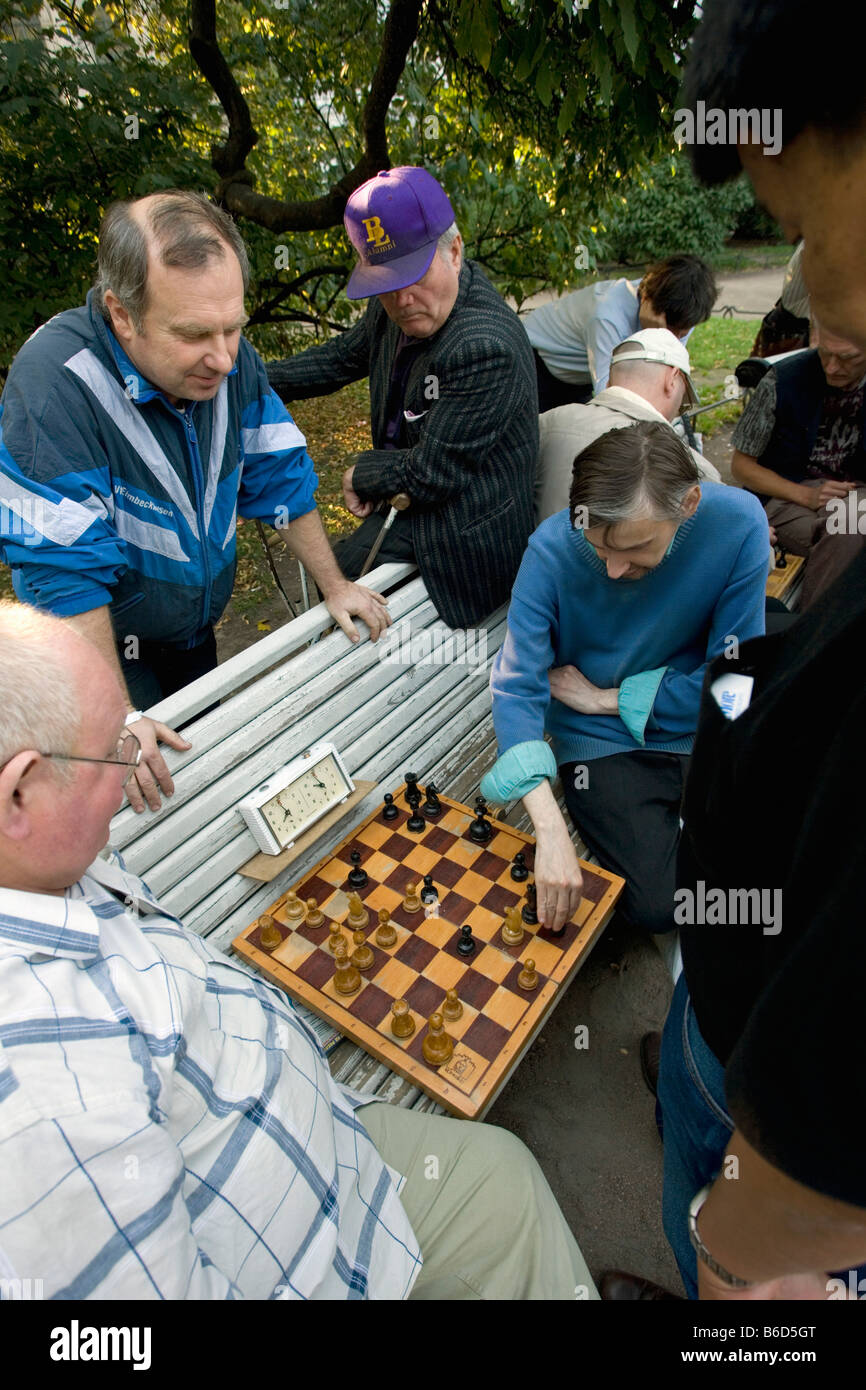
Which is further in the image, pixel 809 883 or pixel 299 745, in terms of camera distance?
pixel 299 745

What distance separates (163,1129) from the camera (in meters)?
1.20

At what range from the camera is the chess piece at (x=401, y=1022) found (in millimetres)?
1810

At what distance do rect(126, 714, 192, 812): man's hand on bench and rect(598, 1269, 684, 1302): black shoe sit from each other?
1.82 meters

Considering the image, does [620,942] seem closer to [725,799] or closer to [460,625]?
[460,625]

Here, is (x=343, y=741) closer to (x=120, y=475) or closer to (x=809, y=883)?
(x=120, y=475)

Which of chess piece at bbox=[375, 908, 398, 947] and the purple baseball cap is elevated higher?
the purple baseball cap

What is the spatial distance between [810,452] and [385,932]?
3493 mm

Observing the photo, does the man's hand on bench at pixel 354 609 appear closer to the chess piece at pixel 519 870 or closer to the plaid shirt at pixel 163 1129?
the chess piece at pixel 519 870

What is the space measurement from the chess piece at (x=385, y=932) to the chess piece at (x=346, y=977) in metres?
0.11

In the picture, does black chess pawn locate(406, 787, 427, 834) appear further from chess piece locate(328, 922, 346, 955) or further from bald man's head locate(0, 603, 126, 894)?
bald man's head locate(0, 603, 126, 894)

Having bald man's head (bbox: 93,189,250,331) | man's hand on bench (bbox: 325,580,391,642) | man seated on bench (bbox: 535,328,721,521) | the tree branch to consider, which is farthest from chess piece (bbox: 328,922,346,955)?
the tree branch

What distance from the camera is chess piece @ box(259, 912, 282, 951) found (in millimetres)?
2043

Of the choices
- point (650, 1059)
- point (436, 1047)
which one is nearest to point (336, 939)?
point (436, 1047)
